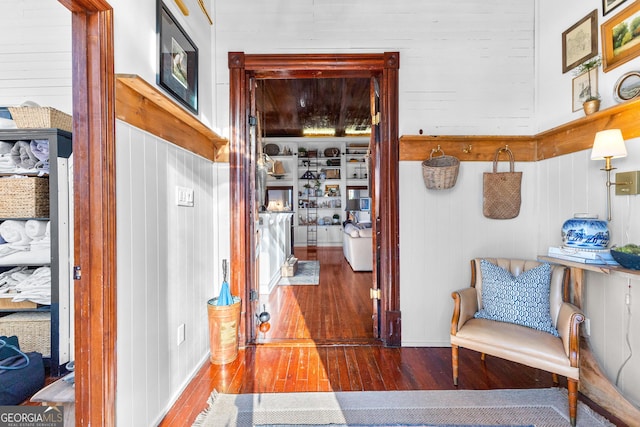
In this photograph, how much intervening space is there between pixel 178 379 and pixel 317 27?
3.04 m

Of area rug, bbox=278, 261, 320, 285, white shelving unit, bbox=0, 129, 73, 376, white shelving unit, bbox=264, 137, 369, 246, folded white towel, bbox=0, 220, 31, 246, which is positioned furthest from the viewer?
white shelving unit, bbox=264, 137, 369, 246

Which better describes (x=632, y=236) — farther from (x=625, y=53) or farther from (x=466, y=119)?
(x=466, y=119)

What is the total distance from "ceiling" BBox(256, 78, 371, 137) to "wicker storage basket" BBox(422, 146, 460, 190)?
93.0 inches

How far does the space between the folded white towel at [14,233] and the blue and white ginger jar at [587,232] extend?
3.91 meters

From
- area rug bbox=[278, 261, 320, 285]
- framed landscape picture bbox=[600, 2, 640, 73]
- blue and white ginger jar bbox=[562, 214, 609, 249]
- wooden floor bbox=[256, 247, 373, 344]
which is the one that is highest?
framed landscape picture bbox=[600, 2, 640, 73]

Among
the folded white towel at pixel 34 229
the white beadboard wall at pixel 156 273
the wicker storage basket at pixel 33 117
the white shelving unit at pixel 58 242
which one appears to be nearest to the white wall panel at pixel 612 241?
the white beadboard wall at pixel 156 273

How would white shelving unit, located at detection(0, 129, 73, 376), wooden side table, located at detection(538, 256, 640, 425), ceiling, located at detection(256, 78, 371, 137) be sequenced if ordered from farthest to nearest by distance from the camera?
ceiling, located at detection(256, 78, 371, 137), white shelving unit, located at detection(0, 129, 73, 376), wooden side table, located at detection(538, 256, 640, 425)

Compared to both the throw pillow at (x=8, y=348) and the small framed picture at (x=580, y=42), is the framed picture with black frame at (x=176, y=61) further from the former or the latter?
the small framed picture at (x=580, y=42)

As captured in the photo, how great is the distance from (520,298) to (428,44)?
2255 mm

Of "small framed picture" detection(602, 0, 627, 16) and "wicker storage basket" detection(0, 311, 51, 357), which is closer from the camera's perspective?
"small framed picture" detection(602, 0, 627, 16)

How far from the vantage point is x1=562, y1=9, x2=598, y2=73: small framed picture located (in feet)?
6.78

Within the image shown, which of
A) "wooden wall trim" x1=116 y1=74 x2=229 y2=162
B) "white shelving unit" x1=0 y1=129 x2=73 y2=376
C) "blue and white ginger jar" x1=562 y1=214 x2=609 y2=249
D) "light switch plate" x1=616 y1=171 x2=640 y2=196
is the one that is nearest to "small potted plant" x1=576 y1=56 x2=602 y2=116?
"light switch plate" x1=616 y1=171 x2=640 y2=196

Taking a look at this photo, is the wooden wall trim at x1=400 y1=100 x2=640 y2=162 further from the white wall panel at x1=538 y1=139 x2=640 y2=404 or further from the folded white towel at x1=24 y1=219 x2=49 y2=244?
the folded white towel at x1=24 y1=219 x2=49 y2=244

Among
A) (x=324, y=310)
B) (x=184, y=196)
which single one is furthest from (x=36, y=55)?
(x=324, y=310)
